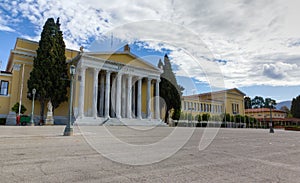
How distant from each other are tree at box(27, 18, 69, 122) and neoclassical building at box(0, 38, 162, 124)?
222cm

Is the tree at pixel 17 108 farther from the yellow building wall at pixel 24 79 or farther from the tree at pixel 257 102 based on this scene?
the tree at pixel 257 102

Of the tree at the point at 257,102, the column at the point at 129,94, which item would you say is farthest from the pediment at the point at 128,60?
the tree at the point at 257,102

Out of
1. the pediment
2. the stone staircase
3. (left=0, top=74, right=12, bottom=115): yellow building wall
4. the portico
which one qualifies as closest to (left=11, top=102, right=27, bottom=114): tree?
(left=0, top=74, right=12, bottom=115): yellow building wall

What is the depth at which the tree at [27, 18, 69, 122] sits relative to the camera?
28594 millimetres

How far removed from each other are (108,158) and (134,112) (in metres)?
33.0

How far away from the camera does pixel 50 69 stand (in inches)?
1150

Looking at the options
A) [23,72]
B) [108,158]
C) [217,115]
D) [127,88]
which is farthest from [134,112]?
[108,158]

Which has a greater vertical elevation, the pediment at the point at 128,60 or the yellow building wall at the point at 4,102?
the pediment at the point at 128,60

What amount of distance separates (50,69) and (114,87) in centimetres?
1022

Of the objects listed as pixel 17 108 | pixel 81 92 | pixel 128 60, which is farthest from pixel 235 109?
pixel 17 108

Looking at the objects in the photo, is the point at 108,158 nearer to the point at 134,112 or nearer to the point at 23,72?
the point at 23,72

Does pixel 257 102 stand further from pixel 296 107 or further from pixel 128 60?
pixel 128 60

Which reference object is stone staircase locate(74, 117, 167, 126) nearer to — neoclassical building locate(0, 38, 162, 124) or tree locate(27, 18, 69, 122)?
neoclassical building locate(0, 38, 162, 124)

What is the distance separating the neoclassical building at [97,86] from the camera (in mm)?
30922
